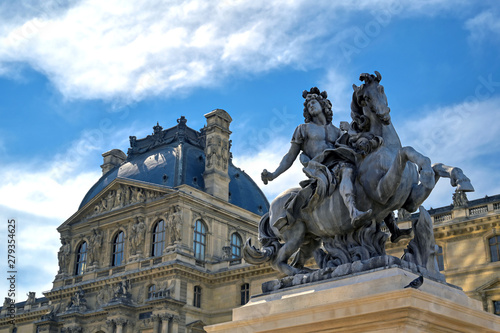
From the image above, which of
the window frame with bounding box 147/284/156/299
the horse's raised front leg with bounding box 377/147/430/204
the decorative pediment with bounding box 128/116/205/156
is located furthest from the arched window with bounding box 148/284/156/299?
the horse's raised front leg with bounding box 377/147/430/204

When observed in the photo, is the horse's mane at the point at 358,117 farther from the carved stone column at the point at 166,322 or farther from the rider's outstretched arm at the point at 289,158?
the carved stone column at the point at 166,322

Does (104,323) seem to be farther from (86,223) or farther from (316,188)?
(316,188)

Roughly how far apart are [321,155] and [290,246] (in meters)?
0.97

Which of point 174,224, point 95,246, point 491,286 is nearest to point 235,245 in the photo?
point 174,224

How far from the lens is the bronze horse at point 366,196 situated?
592cm

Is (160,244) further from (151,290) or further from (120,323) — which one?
(120,323)

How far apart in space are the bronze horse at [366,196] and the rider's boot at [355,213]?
124 millimetres

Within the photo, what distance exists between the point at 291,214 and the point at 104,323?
40243mm

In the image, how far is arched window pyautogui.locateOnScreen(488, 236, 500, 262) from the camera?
3328cm

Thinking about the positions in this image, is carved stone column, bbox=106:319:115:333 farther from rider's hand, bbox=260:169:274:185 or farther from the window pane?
rider's hand, bbox=260:169:274:185

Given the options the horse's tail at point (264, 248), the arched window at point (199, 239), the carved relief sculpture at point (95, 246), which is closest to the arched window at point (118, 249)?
the carved relief sculpture at point (95, 246)

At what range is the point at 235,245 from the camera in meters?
49.4

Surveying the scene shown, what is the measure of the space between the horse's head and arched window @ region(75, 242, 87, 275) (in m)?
45.8

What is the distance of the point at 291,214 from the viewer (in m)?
6.48
